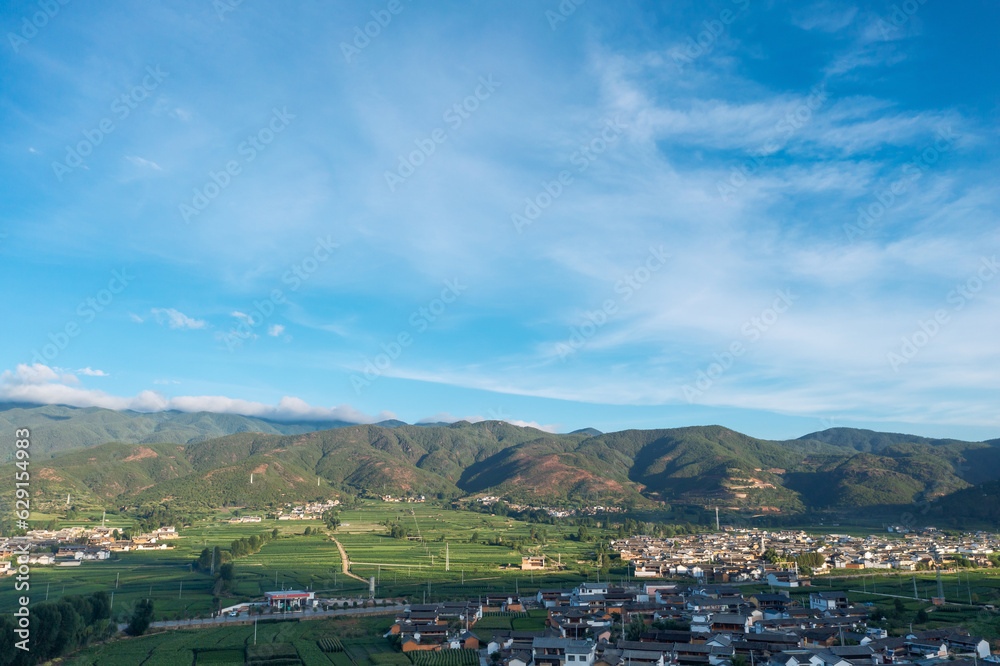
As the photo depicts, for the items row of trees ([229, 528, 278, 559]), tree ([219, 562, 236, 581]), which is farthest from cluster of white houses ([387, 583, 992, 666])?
row of trees ([229, 528, 278, 559])

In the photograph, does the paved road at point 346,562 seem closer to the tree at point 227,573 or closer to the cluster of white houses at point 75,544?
the tree at point 227,573

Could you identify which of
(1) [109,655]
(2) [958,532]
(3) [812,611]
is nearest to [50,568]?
(1) [109,655]

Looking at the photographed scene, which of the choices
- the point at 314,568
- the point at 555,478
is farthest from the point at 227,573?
the point at 555,478

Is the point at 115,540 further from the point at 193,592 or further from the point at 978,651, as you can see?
the point at 978,651

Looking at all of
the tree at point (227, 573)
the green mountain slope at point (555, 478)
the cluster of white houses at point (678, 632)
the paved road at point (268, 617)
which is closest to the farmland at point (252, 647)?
the paved road at point (268, 617)

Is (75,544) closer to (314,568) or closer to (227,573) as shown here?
(314,568)

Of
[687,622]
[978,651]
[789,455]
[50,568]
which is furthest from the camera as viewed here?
[789,455]
